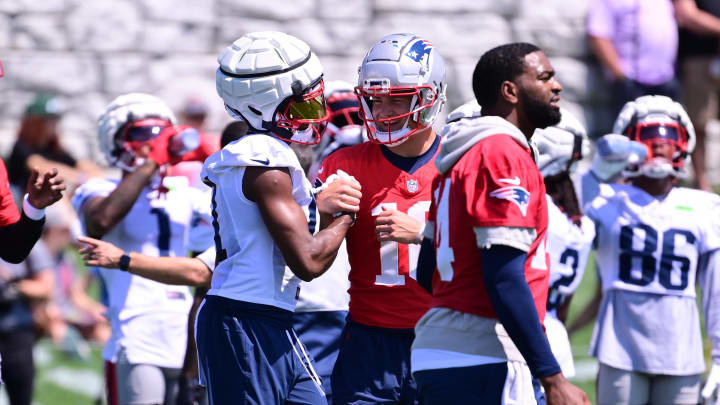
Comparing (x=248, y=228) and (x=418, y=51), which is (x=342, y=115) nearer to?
(x=418, y=51)

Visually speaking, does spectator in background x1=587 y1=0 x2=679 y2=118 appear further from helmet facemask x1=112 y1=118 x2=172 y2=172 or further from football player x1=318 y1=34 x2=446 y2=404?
football player x1=318 y1=34 x2=446 y2=404

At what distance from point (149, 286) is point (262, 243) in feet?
5.76

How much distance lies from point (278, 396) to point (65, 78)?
311 inches

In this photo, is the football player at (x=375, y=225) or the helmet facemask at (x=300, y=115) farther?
the football player at (x=375, y=225)

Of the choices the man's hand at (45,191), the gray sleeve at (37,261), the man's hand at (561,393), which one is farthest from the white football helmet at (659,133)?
the gray sleeve at (37,261)

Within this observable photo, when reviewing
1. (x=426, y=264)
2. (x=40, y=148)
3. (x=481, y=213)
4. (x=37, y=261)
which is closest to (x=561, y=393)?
(x=481, y=213)

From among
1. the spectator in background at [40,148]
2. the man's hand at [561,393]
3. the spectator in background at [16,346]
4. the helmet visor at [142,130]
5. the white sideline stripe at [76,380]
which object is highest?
the helmet visor at [142,130]

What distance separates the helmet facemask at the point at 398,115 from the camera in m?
4.69

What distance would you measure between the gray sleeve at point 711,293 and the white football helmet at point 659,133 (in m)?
0.43

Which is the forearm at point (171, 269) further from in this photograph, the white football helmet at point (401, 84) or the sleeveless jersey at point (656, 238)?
the sleeveless jersey at point (656, 238)

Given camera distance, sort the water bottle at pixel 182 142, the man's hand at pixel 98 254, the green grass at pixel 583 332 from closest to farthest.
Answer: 1. the man's hand at pixel 98 254
2. the water bottle at pixel 182 142
3. the green grass at pixel 583 332

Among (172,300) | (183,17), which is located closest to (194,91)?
(183,17)

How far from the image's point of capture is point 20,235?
15.1 feet

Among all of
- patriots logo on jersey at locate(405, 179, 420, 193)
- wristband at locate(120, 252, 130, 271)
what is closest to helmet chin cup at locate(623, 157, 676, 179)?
patriots logo on jersey at locate(405, 179, 420, 193)
